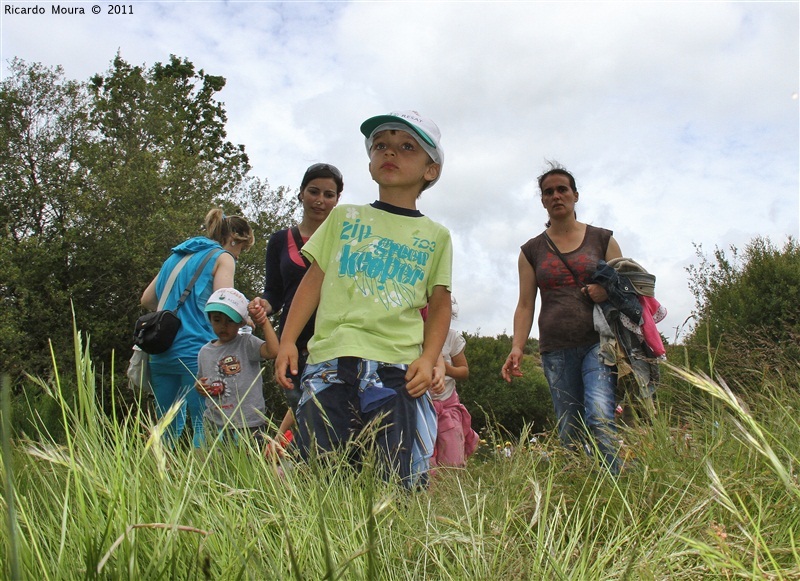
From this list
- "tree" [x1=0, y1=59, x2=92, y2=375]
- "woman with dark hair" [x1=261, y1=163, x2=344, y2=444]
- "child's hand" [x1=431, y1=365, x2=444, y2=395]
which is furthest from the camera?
"tree" [x1=0, y1=59, x2=92, y2=375]

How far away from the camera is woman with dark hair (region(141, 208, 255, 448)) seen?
413 cm

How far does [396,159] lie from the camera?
9.28 ft

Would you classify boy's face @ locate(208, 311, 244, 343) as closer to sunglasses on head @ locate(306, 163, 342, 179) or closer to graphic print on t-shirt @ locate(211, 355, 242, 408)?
graphic print on t-shirt @ locate(211, 355, 242, 408)

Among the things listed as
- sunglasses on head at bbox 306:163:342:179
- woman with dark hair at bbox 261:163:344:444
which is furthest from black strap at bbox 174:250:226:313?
sunglasses on head at bbox 306:163:342:179

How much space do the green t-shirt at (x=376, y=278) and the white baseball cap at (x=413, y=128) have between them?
275mm

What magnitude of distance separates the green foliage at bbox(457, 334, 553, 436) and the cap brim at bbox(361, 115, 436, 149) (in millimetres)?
13934

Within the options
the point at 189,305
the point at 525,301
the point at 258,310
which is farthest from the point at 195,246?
the point at 525,301

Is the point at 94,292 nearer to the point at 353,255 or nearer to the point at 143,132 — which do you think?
the point at 143,132

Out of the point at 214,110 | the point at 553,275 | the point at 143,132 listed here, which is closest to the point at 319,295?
the point at 553,275

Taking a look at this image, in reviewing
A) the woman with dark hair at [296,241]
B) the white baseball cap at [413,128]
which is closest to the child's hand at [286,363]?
the white baseball cap at [413,128]

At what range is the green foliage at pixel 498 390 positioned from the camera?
16875mm

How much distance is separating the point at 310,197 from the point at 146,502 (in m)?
2.60

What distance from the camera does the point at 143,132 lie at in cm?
1895

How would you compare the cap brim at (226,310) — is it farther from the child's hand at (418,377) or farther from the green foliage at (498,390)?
the green foliage at (498,390)
